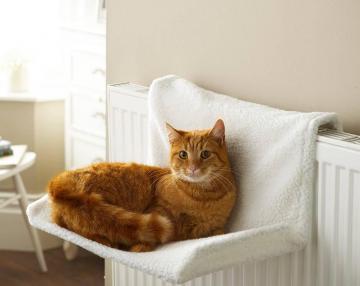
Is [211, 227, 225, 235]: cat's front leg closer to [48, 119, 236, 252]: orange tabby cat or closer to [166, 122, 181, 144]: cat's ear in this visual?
[48, 119, 236, 252]: orange tabby cat

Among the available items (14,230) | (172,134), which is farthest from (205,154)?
(14,230)

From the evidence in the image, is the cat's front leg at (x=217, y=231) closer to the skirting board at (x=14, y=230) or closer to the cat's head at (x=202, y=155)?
the cat's head at (x=202, y=155)

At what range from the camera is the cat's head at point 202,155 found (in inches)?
71.4

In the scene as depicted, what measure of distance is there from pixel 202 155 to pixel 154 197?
183 millimetres

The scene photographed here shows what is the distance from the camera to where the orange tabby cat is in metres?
1.78

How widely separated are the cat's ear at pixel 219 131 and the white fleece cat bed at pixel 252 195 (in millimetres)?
64

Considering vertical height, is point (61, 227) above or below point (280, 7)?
below

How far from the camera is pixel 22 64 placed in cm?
335

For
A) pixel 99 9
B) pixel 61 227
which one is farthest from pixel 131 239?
→ pixel 99 9

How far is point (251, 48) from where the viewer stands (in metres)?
1.97

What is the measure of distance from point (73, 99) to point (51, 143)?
26cm

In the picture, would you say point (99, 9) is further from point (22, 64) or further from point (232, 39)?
point (232, 39)

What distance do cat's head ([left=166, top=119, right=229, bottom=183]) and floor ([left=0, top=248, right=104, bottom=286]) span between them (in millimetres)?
1413

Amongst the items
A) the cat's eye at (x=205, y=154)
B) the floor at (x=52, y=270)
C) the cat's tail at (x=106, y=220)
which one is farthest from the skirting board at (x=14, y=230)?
the cat's eye at (x=205, y=154)
